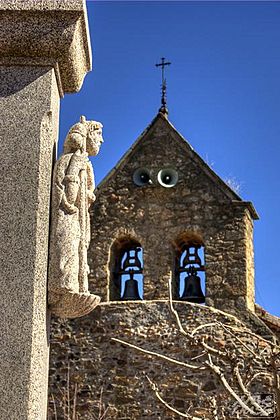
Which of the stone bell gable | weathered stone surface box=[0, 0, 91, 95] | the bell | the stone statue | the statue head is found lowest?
the stone statue

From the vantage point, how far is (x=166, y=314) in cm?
1451

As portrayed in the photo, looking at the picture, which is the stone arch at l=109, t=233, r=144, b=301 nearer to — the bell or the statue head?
the bell

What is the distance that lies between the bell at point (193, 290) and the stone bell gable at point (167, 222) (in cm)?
17

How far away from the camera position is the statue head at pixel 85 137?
5137 millimetres

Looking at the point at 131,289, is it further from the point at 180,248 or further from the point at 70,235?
the point at 70,235

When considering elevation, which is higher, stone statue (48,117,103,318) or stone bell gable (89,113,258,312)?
stone bell gable (89,113,258,312)

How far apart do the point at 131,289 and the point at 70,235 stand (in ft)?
41.8

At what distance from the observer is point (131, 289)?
691 inches

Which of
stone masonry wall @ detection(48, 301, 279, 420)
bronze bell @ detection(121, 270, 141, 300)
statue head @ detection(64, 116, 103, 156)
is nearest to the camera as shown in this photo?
statue head @ detection(64, 116, 103, 156)

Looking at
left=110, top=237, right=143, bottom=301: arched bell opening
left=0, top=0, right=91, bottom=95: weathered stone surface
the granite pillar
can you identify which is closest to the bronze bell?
left=110, top=237, right=143, bottom=301: arched bell opening

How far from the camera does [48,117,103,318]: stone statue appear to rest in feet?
15.8

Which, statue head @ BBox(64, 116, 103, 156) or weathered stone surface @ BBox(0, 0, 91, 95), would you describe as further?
statue head @ BBox(64, 116, 103, 156)

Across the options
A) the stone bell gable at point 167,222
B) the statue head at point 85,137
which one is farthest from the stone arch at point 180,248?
the statue head at point 85,137

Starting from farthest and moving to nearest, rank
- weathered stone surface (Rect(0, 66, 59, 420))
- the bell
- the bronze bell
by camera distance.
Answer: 1. the bronze bell
2. the bell
3. weathered stone surface (Rect(0, 66, 59, 420))
